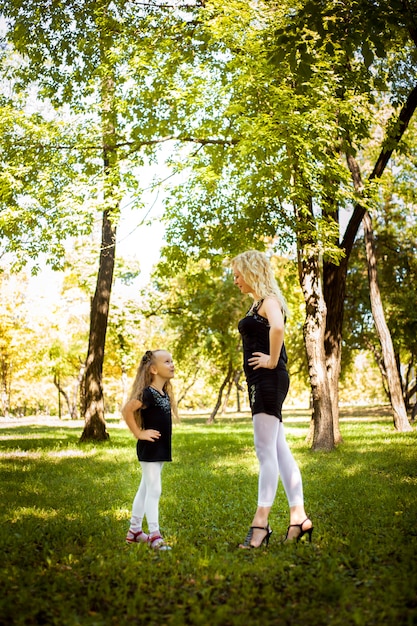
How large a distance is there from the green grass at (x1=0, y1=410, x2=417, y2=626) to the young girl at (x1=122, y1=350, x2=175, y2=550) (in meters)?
0.24

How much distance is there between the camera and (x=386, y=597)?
3736 mm

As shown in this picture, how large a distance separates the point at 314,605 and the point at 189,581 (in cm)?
94

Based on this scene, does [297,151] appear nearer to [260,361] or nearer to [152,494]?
[260,361]

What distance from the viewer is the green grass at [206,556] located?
3623 mm

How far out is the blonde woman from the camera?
517cm

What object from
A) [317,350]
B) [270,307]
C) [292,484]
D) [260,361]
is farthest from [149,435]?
[317,350]

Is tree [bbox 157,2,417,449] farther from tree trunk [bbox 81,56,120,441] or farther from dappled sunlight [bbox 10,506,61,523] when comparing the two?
dappled sunlight [bbox 10,506,61,523]

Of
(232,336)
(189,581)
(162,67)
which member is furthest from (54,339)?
(189,581)

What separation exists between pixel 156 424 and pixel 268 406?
3.38ft

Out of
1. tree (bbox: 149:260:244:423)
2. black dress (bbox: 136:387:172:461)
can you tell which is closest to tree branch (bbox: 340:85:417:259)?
black dress (bbox: 136:387:172:461)

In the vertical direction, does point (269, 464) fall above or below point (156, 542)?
above

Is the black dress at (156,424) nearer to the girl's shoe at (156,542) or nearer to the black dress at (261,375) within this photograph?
the girl's shoe at (156,542)

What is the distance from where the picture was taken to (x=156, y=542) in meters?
5.18

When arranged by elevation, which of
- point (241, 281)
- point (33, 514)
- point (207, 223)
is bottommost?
point (33, 514)
